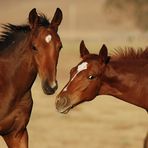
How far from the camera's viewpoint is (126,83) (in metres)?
6.89

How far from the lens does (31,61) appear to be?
7062mm

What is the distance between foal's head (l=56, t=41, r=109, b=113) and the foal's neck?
0.55 feet

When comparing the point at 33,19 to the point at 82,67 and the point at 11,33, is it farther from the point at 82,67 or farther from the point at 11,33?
the point at 82,67

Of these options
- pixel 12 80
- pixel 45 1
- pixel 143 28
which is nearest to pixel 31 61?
pixel 12 80

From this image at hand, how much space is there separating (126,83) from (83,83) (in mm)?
609

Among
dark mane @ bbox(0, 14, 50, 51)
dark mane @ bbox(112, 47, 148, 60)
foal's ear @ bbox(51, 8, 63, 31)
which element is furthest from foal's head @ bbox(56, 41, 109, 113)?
dark mane @ bbox(0, 14, 50, 51)

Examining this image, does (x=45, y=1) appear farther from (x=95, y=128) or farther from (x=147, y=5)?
(x=95, y=128)

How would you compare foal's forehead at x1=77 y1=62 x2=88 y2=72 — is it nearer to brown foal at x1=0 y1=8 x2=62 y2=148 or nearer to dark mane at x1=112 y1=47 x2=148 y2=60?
brown foal at x1=0 y1=8 x2=62 y2=148

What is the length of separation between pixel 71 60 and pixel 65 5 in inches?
1949

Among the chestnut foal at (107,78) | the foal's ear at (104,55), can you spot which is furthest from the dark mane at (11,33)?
the foal's ear at (104,55)

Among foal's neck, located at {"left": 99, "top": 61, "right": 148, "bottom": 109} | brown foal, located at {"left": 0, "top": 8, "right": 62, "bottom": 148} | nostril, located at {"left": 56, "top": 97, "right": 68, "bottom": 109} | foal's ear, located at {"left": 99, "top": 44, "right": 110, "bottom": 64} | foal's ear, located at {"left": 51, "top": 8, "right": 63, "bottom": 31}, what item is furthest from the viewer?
foal's ear, located at {"left": 51, "top": 8, "right": 63, "bottom": 31}

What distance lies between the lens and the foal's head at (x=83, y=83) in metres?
6.55

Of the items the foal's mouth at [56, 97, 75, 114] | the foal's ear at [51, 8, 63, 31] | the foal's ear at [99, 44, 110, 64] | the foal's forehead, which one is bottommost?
the foal's mouth at [56, 97, 75, 114]

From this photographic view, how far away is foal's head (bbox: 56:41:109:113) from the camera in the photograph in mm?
6555
